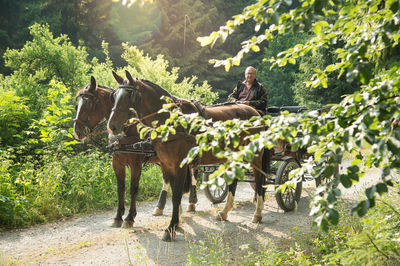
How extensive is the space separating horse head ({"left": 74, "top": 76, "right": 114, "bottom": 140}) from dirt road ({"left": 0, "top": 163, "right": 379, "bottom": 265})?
161 cm

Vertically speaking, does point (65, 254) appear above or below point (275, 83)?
below

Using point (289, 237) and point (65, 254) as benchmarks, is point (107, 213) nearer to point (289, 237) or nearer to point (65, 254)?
point (65, 254)

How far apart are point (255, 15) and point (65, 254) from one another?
403cm

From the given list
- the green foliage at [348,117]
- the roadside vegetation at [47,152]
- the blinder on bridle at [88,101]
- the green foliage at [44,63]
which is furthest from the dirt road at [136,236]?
the green foliage at [44,63]

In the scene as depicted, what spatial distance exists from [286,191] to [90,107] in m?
3.74

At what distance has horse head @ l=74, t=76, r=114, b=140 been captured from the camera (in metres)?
5.94

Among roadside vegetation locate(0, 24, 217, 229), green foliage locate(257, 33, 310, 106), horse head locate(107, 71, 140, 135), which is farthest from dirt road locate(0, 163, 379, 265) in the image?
green foliage locate(257, 33, 310, 106)

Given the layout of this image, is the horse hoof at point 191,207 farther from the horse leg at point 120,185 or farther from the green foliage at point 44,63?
the green foliage at point 44,63

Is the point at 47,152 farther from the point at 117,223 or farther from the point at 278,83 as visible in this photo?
the point at 278,83

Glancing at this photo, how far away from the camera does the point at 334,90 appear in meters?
17.6

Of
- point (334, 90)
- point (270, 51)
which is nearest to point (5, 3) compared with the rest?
point (270, 51)

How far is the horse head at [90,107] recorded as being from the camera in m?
5.94

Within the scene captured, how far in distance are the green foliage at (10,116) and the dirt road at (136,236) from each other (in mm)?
2518

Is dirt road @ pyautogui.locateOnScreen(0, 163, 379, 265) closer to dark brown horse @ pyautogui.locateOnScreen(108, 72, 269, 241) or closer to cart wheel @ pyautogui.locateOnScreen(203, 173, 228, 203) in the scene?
cart wheel @ pyautogui.locateOnScreen(203, 173, 228, 203)
